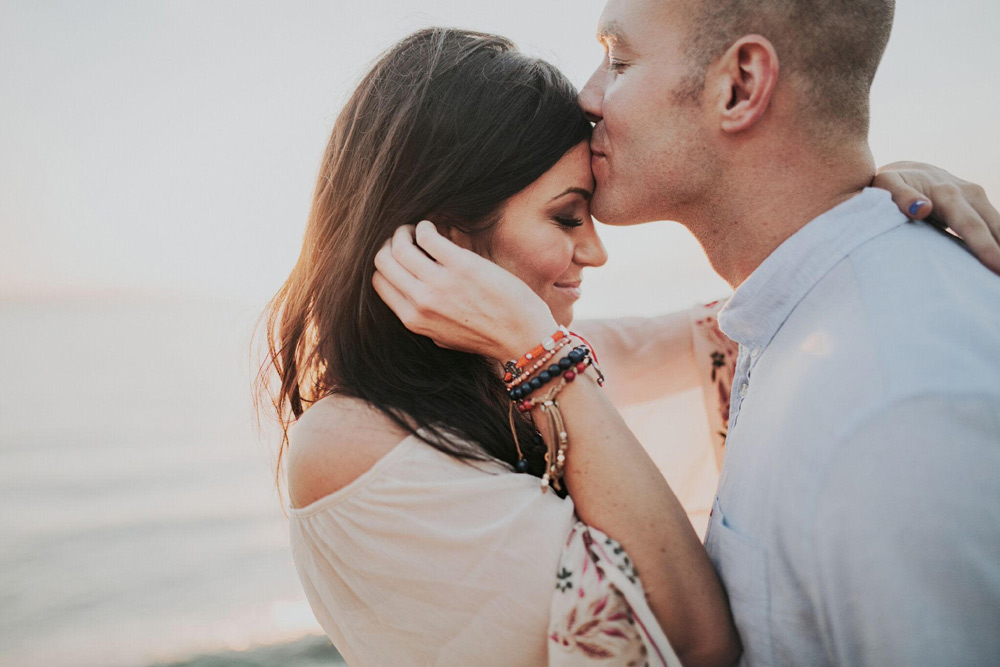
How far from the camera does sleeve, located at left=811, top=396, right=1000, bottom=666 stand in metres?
1.36

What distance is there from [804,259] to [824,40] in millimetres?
628

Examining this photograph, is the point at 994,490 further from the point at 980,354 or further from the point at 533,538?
the point at 533,538

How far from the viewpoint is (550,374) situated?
1900 millimetres

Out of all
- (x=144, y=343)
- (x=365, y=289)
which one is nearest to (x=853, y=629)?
(x=365, y=289)

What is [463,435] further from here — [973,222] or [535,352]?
[973,222]

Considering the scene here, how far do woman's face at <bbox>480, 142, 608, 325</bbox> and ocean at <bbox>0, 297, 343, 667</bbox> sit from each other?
3.77ft

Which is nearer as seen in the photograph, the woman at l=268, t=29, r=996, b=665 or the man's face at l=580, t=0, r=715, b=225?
the woman at l=268, t=29, r=996, b=665

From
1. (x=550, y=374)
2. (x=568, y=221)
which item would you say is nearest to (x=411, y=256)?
(x=550, y=374)

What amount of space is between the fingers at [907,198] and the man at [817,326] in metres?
0.04

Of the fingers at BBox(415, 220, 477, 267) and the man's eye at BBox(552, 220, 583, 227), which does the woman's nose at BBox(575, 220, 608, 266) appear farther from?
the fingers at BBox(415, 220, 477, 267)

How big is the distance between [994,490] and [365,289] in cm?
169

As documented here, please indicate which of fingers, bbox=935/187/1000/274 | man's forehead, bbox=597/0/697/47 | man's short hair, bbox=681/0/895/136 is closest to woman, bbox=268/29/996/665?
man's forehead, bbox=597/0/697/47

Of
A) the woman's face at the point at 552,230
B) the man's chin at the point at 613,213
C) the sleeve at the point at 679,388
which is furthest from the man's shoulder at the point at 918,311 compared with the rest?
the sleeve at the point at 679,388

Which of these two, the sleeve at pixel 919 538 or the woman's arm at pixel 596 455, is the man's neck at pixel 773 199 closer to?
the woman's arm at pixel 596 455
